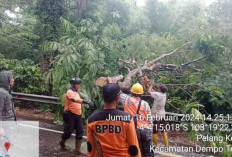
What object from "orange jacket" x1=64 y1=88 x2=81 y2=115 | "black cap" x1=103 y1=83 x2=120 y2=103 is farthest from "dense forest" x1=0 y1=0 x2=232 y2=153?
"black cap" x1=103 y1=83 x2=120 y2=103

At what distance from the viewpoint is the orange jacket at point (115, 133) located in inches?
92.9

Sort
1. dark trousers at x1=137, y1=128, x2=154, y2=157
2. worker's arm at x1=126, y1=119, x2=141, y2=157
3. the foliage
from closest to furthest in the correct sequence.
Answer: worker's arm at x1=126, y1=119, x2=141, y2=157 < dark trousers at x1=137, y1=128, x2=154, y2=157 < the foliage

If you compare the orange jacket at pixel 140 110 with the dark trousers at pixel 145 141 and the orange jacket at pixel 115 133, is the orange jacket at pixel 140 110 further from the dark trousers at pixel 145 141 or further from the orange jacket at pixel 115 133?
the orange jacket at pixel 115 133

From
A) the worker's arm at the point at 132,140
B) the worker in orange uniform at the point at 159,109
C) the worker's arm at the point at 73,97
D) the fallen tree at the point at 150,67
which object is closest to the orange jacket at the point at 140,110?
the worker's arm at the point at 73,97

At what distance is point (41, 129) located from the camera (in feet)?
21.4

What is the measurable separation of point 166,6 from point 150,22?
188 cm

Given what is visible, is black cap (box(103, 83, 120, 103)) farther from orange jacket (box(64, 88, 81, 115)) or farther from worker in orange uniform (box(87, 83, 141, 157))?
orange jacket (box(64, 88, 81, 115))

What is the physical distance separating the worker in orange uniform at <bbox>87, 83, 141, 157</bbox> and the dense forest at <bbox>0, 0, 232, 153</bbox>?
2.92 meters

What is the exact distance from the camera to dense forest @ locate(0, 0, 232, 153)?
6234mm

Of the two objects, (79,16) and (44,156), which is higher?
(79,16)

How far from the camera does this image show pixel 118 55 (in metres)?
7.47

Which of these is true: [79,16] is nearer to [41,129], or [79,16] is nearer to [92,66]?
[92,66]

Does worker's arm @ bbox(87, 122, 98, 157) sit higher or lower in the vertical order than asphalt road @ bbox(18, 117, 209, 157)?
higher

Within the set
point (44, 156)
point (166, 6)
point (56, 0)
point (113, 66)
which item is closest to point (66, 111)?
point (44, 156)
